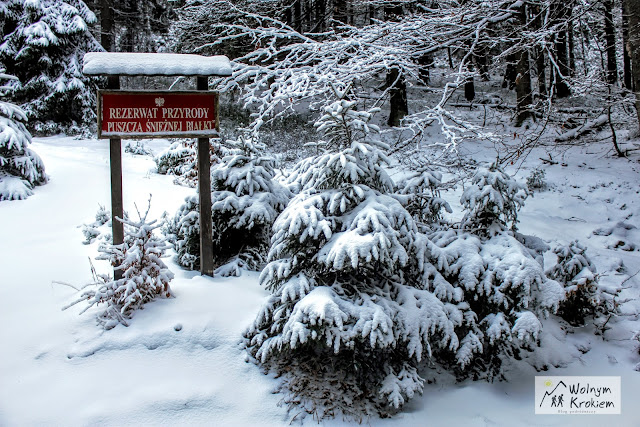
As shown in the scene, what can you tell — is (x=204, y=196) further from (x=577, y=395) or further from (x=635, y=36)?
(x=635, y=36)

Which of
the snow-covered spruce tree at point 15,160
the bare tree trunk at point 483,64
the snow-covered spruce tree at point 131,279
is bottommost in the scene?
the snow-covered spruce tree at point 131,279

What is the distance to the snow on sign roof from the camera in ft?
15.3

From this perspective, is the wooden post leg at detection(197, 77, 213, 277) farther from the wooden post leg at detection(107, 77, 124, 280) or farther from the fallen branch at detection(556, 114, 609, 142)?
the fallen branch at detection(556, 114, 609, 142)

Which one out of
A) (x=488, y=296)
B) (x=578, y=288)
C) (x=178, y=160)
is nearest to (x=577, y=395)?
(x=488, y=296)

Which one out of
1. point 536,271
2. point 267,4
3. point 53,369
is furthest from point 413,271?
point 267,4

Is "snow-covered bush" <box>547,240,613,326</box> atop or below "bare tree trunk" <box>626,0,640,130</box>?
below

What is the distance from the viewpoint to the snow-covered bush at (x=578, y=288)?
5.32 m

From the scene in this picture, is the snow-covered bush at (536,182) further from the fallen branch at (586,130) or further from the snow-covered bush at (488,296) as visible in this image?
the snow-covered bush at (488,296)

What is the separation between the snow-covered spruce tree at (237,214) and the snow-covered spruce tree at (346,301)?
1.36m

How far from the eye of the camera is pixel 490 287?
4234 millimetres

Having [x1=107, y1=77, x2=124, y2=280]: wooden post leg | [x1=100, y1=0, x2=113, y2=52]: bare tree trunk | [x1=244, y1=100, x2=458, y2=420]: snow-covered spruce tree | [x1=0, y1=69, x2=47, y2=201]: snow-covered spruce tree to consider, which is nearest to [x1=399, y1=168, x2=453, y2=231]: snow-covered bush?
[x1=244, y1=100, x2=458, y2=420]: snow-covered spruce tree

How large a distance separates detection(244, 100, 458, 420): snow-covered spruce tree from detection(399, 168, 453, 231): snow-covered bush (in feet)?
2.43

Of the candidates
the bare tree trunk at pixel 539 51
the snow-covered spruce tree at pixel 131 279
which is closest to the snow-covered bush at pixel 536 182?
the bare tree trunk at pixel 539 51

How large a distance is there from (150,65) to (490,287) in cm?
418
